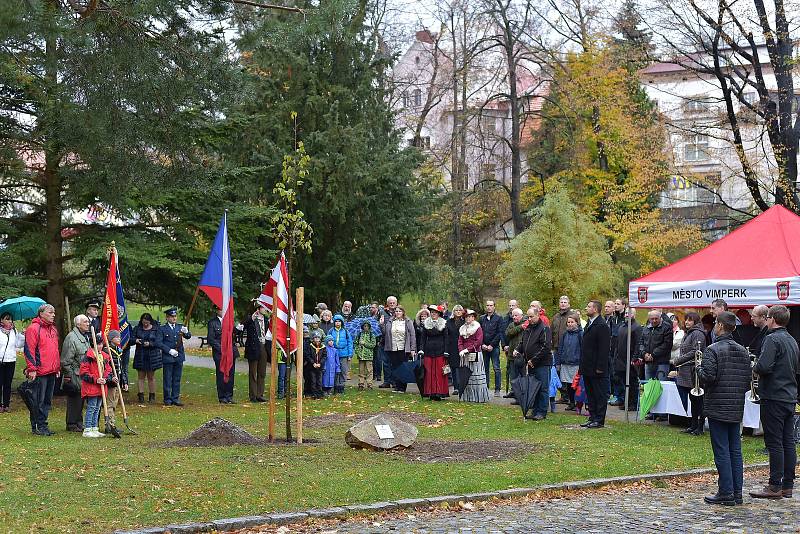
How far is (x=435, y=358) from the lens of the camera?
813 inches

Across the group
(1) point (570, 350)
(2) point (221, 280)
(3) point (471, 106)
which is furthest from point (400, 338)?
(3) point (471, 106)

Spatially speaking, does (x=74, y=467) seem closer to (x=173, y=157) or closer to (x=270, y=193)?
(x=173, y=157)

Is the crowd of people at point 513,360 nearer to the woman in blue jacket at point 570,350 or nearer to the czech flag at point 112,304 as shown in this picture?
the woman in blue jacket at point 570,350

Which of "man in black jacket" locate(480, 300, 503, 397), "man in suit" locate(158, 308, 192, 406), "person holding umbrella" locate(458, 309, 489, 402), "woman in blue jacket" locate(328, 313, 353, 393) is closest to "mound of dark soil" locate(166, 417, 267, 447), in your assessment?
"man in suit" locate(158, 308, 192, 406)

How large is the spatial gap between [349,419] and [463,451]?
4.17m

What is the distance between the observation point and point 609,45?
42719 millimetres

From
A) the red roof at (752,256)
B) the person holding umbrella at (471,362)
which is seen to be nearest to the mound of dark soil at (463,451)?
the red roof at (752,256)

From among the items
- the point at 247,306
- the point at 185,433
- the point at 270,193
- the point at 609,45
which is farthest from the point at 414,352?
the point at 609,45

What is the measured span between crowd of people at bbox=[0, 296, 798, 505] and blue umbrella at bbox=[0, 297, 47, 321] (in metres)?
0.24

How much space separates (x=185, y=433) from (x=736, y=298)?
8.74m

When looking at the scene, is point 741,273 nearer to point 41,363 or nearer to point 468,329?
point 468,329

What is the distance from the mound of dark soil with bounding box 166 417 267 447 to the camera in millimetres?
13467

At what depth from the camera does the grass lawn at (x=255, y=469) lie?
30.3 feet

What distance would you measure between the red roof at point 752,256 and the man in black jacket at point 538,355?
1933 millimetres
